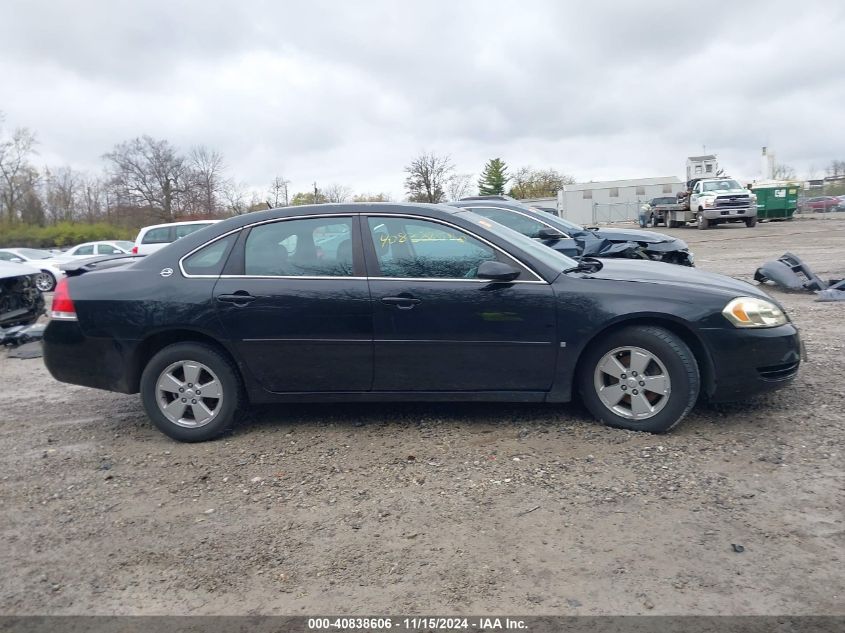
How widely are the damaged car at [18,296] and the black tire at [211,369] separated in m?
5.80

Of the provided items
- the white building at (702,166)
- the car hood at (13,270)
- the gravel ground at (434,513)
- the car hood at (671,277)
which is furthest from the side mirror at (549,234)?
the white building at (702,166)

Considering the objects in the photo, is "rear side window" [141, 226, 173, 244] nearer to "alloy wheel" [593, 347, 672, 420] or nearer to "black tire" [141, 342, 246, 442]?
"black tire" [141, 342, 246, 442]

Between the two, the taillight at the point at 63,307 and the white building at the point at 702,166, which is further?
the white building at the point at 702,166

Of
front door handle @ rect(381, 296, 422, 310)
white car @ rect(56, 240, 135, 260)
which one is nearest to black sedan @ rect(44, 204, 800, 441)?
front door handle @ rect(381, 296, 422, 310)

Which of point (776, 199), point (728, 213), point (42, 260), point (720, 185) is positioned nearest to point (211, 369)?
point (42, 260)

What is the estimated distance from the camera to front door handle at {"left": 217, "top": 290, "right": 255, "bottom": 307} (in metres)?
4.51

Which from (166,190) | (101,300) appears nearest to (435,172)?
(166,190)

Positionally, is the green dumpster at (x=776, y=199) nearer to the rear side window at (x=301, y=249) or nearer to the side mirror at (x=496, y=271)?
the side mirror at (x=496, y=271)

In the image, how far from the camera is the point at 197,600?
9.32 feet

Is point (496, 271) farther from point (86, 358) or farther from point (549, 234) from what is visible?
point (549, 234)

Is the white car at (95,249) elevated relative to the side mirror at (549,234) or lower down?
elevated

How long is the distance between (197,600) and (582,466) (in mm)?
2205

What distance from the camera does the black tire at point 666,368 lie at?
4223mm

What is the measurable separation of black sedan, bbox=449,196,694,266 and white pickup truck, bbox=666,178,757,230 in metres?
21.5
